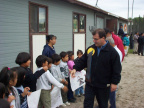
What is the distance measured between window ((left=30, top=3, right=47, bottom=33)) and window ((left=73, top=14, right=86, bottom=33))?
303 centimetres

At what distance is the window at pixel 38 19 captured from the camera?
22.2ft

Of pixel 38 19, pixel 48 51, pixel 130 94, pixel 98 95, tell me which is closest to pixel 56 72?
pixel 48 51

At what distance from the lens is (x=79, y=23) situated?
35.3ft

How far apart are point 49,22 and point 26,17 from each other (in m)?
1.53

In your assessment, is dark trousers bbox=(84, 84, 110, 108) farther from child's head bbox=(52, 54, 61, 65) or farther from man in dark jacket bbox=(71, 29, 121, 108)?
child's head bbox=(52, 54, 61, 65)

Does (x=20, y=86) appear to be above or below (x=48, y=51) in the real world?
below

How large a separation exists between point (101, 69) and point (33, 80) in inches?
49.3

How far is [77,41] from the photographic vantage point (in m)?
10.4

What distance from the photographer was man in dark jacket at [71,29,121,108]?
3240 mm

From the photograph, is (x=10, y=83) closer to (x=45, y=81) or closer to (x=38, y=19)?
(x=45, y=81)

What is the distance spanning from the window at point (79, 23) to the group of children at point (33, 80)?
559 cm

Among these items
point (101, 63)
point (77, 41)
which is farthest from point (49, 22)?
point (101, 63)

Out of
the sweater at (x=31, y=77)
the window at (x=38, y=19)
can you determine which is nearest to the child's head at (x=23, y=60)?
the sweater at (x=31, y=77)

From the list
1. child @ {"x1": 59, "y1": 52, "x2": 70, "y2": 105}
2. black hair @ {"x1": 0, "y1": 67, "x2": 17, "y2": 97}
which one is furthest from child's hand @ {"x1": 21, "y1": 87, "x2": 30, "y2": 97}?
child @ {"x1": 59, "y1": 52, "x2": 70, "y2": 105}
